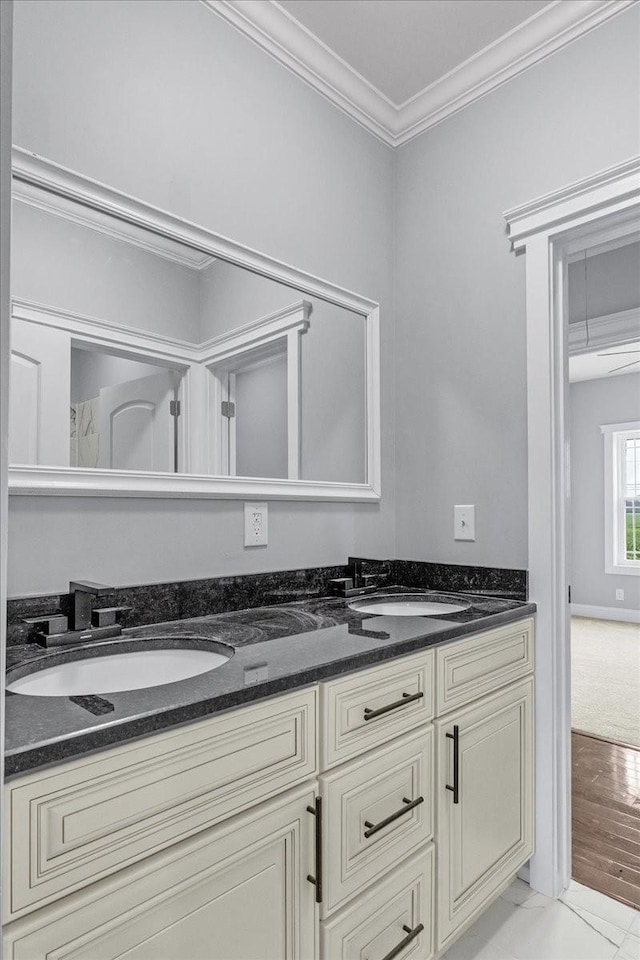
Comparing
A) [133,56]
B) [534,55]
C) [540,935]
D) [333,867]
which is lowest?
[540,935]

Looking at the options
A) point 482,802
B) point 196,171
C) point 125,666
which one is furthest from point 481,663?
point 196,171

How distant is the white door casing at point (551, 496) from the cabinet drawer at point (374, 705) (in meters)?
0.62

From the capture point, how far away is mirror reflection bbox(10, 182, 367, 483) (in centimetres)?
134

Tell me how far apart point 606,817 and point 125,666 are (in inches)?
76.9

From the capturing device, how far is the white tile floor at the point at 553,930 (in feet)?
5.10

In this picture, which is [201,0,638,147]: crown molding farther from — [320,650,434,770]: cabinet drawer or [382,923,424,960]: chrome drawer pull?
[382,923,424,960]: chrome drawer pull

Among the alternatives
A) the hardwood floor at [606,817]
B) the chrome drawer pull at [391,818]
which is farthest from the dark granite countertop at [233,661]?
the hardwood floor at [606,817]

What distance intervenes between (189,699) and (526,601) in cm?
128

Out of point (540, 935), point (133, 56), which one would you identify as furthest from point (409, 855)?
point (133, 56)

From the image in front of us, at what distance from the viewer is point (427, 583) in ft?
6.95

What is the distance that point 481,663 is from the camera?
1.58 m

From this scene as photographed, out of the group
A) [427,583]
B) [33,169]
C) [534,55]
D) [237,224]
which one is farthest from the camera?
[427,583]

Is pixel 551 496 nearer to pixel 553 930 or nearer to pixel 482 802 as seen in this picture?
pixel 482 802

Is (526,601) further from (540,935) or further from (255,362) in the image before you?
(255,362)
